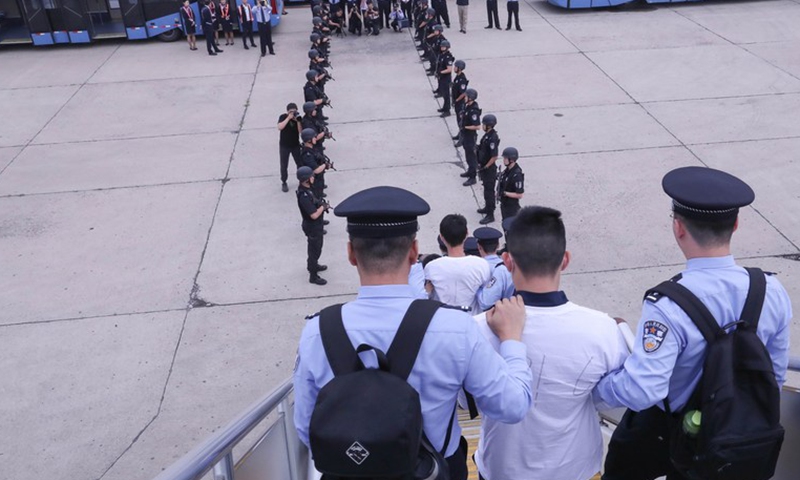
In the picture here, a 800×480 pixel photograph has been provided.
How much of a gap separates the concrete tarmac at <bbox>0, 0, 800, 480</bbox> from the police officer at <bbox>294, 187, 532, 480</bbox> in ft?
13.2

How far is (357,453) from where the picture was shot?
189 centimetres

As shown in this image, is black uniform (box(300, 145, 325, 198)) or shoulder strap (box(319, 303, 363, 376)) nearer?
shoulder strap (box(319, 303, 363, 376))

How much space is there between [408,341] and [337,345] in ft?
0.74

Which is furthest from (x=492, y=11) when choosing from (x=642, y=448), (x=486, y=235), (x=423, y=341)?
(x=423, y=341)

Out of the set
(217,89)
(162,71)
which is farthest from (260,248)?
(162,71)

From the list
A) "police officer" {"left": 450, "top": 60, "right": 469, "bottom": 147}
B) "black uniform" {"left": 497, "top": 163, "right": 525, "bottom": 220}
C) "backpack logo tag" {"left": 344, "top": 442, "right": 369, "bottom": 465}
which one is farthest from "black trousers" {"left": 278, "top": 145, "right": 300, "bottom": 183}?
"backpack logo tag" {"left": 344, "top": 442, "right": 369, "bottom": 465}

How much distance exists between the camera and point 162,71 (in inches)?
661

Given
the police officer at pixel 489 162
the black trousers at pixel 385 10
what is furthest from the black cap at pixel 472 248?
Answer: the black trousers at pixel 385 10

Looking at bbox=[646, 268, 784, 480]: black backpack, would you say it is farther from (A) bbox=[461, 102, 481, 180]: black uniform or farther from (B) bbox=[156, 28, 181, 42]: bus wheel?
(B) bbox=[156, 28, 181, 42]: bus wheel

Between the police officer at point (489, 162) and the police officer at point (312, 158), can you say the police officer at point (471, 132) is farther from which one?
the police officer at point (312, 158)

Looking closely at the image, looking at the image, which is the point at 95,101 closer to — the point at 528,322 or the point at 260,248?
the point at 260,248

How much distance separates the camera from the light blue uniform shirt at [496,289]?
472cm

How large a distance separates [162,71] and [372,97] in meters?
5.97

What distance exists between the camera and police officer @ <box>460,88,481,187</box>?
1028 cm
